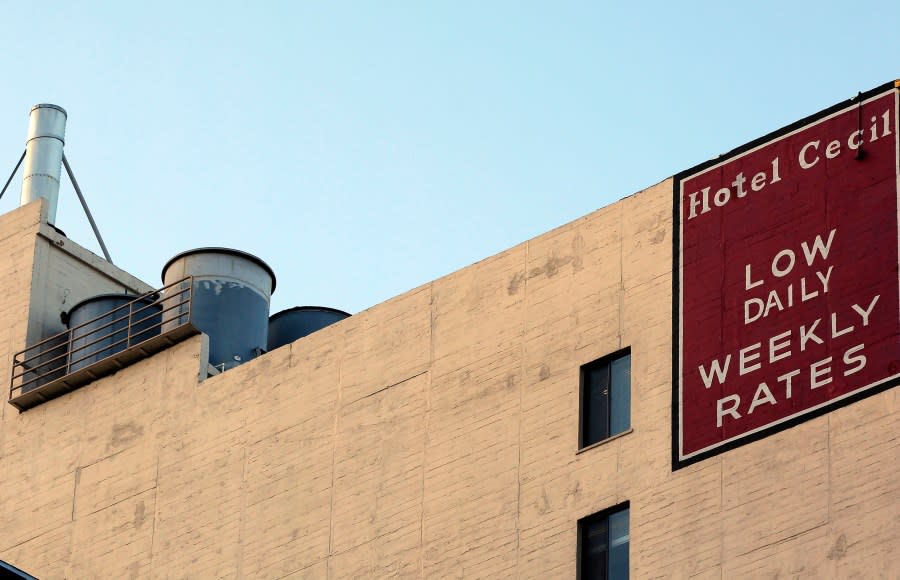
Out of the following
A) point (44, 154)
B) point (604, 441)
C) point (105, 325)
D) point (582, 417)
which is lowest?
point (604, 441)

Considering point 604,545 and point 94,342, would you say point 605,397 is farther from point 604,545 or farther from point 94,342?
point 94,342

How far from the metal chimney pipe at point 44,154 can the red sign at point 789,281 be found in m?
26.0

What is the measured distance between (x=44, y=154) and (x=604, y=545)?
28.3 meters

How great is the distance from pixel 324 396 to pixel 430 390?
9.68 ft

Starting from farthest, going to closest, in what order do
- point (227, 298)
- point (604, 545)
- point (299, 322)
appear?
point (299, 322)
point (227, 298)
point (604, 545)

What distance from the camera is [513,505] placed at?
1601 inches

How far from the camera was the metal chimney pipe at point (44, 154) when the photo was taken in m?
61.6

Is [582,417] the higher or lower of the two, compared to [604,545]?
higher

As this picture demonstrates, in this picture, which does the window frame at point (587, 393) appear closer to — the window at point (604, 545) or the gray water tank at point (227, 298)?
the window at point (604, 545)

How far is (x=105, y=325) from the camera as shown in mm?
51312

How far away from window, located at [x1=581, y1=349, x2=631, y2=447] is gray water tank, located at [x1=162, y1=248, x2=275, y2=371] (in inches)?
472

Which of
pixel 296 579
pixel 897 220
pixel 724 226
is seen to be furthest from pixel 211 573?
pixel 897 220

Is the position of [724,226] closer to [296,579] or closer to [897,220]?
[897,220]

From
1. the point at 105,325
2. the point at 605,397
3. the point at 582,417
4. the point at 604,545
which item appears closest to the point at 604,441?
the point at 582,417
